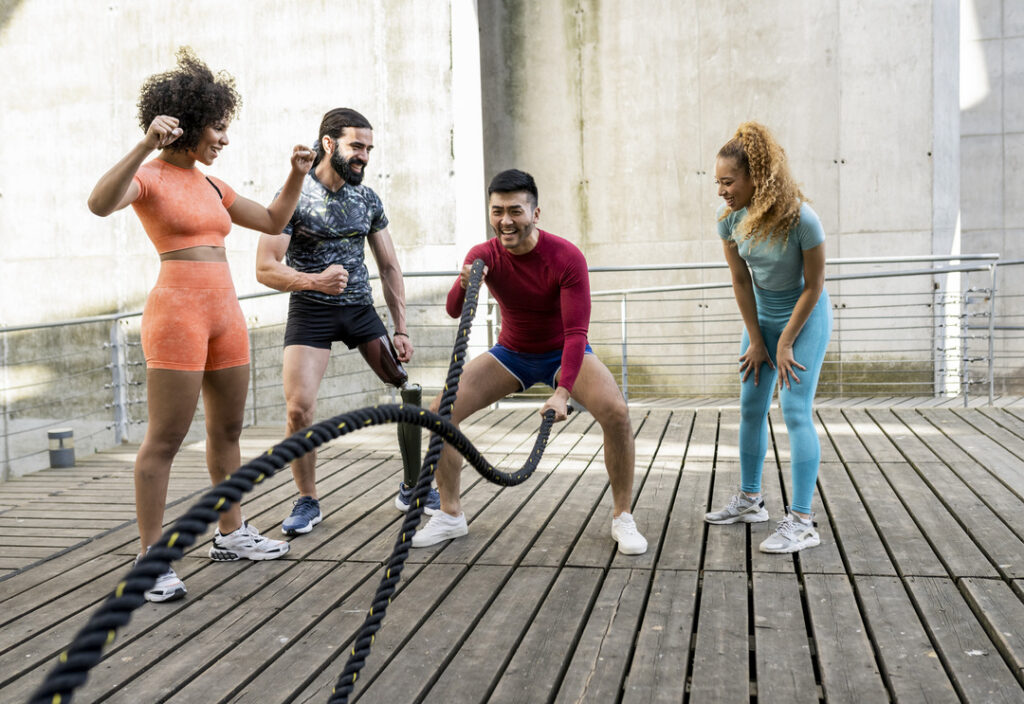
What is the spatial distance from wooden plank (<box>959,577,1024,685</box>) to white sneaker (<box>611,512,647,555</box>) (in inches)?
36.4

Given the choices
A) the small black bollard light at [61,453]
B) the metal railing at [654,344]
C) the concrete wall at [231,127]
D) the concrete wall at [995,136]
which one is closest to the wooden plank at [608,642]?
the small black bollard light at [61,453]

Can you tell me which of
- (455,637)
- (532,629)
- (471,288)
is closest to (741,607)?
(532,629)

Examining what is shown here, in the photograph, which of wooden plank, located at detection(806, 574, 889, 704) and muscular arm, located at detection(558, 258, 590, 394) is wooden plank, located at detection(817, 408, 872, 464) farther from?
muscular arm, located at detection(558, 258, 590, 394)

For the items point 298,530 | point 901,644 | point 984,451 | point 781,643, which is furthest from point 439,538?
point 984,451

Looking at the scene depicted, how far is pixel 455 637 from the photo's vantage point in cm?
233

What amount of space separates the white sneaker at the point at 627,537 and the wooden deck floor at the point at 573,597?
0.04 m

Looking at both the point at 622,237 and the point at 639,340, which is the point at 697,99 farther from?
the point at 639,340

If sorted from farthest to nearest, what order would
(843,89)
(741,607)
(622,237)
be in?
1. (622,237)
2. (843,89)
3. (741,607)

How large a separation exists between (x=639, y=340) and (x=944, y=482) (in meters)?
4.06

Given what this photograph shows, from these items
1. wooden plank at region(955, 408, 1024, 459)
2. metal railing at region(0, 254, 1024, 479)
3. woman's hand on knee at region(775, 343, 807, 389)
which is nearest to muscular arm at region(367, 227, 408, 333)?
woman's hand on knee at region(775, 343, 807, 389)

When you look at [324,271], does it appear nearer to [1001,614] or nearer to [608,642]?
[608,642]

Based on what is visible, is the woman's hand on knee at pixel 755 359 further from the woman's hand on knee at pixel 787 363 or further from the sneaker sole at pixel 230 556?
the sneaker sole at pixel 230 556

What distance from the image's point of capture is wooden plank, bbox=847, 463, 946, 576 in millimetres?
2828

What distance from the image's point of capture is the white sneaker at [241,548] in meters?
3.01
